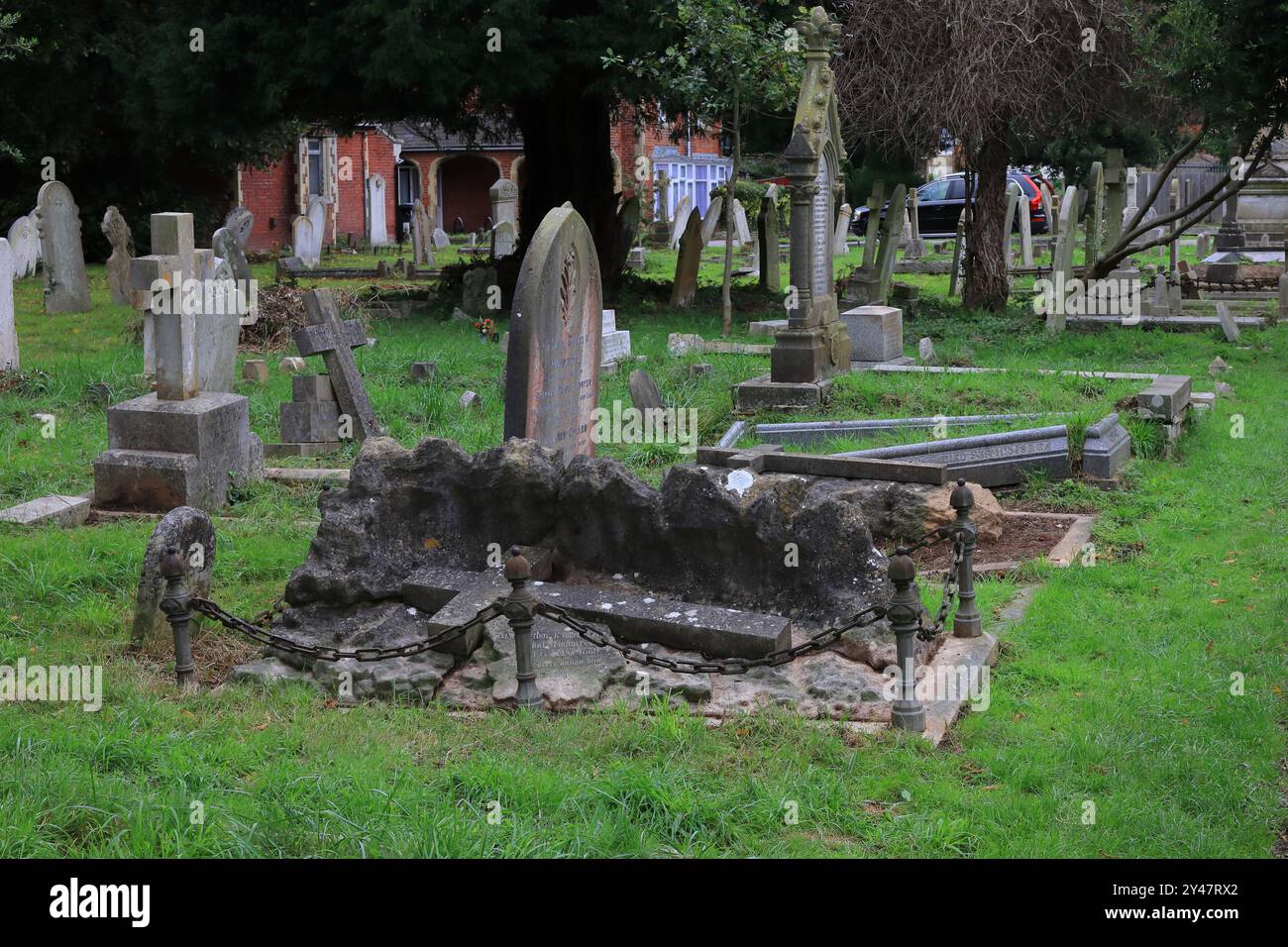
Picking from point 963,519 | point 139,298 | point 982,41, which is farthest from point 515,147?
point 963,519

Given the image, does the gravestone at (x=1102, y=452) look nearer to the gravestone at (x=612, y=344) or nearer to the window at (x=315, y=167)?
the gravestone at (x=612, y=344)

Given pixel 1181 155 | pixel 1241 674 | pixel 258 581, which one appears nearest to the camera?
pixel 1241 674

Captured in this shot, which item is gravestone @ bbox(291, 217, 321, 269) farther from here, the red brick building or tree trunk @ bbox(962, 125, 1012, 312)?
tree trunk @ bbox(962, 125, 1012, 312)

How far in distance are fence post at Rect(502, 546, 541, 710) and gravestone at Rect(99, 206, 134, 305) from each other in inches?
707

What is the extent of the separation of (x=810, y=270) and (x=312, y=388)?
17.6 feet

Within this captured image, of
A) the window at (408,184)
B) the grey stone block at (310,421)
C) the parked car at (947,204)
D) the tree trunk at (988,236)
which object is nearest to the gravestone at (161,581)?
the grey stone block at (310,421)

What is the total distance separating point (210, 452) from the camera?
384 inches

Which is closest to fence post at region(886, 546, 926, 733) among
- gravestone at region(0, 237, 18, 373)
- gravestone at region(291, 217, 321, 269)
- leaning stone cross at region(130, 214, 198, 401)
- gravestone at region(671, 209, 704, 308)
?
leaning stone cross at region(130, 214, 198, 401)

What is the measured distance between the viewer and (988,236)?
20.1 metres

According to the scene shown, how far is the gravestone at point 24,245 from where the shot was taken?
81.8 feet

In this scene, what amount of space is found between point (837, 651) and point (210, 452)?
5.18 meters

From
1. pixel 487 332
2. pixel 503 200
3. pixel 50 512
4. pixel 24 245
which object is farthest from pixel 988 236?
pixel 24 245

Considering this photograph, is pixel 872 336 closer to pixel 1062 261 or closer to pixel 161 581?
pixel 1062 261
